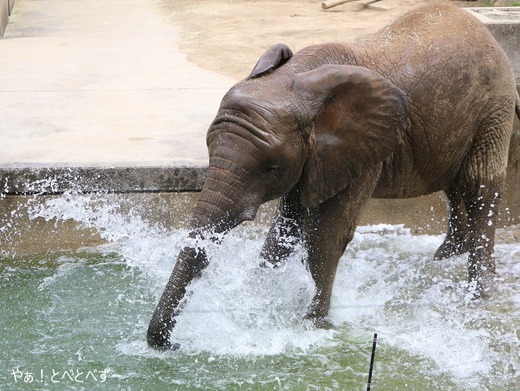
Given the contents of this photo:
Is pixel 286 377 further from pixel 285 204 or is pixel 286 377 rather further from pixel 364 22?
pixel 364 22

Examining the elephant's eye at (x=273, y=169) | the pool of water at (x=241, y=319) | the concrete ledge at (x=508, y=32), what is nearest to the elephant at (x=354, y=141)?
the elephant's eye at (x=273, y=169)

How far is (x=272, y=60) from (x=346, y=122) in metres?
0.55

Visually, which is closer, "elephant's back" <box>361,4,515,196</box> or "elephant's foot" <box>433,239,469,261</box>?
"elephant's back" <box>361,4,515,196</box>

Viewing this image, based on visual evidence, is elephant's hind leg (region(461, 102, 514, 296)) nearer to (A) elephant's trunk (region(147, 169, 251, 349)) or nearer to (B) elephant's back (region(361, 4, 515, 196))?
(B) elephant's back (region(361, 4, 515, 196))

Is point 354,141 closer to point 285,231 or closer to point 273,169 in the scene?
point 273,169

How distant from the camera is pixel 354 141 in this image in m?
5.59

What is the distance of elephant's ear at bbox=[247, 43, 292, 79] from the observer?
222 inches

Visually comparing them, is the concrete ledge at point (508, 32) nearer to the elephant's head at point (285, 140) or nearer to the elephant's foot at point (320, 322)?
the elephant's head at point (285, 140)

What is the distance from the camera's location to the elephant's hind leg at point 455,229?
284 inches

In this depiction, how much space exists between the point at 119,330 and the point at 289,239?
1.24 meters

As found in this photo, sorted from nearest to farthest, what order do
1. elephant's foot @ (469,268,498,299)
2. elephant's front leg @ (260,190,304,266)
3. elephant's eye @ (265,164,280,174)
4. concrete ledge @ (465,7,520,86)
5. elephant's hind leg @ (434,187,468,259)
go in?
elephant's eye @ (265,164,280,174) → elephant's front leg @ (260,190,304,266) → elephant's foot @ (469,268,498,299) → elephant's hind leg @ (434,187,468,259) → concrete ledge @ (465,7,520,86)

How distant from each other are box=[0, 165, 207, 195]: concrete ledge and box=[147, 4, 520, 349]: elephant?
1111 mm

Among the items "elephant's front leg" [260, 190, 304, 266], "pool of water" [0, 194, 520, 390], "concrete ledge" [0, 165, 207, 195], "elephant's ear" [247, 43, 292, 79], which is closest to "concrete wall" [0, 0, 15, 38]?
"concrete ledge" [0, 165, 207, 195]

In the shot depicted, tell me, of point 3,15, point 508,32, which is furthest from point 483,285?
point 3,15
